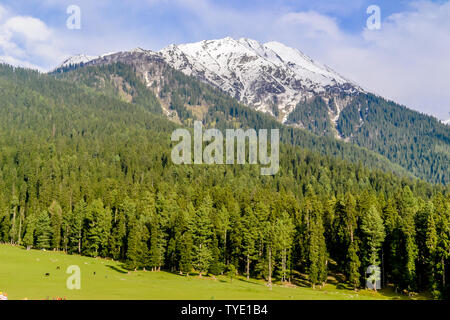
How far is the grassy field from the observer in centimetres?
5303

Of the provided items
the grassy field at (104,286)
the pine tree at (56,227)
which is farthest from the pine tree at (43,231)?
the grassy field at (104,286)

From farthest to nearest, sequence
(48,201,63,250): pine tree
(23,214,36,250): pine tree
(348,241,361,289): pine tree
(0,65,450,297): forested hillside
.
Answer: (48,201,63,250): pine tree
(23,214,36,250): pine tree
(348,241,361,289): pine tree
(0,65,450,297): forested hillside

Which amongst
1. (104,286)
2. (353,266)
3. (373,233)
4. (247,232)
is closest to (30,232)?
(104,286)

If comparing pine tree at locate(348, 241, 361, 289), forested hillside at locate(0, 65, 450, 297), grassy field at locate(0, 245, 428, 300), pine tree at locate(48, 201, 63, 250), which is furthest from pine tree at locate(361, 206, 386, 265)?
pine tree at locate(48, 201, 63, 250)

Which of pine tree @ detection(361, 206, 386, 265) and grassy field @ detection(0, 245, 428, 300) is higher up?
pine tree @ detection(361, 206, 386, 265)

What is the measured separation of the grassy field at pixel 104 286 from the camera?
5303 centimetres

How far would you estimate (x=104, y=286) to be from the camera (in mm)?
62688

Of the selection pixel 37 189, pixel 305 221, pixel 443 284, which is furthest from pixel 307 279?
pixel 37 189

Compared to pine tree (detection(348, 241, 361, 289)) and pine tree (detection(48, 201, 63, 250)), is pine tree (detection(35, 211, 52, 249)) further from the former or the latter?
pine tree (detection(348, 241, 361, 289))

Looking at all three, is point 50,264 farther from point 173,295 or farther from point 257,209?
point 257,209

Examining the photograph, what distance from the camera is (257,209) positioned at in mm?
108750

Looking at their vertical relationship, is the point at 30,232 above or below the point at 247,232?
below

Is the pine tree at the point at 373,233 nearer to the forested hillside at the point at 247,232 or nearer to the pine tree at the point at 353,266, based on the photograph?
the forested hillside at the point at 247,232

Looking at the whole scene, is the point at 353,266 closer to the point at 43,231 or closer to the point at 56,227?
the point at 56,227
